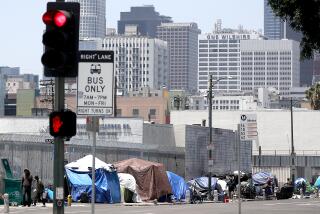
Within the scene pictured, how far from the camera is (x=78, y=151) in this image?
2416 inches

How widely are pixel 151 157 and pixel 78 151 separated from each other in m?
9.84

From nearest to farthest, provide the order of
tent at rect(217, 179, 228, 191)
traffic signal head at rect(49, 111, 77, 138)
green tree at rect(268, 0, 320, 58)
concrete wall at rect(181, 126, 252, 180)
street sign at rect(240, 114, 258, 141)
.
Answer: traffic signal head at rect(49, 111, 77, 138)
green tree at rect(268, 0, 320, 58)
street sign at rect(240, 114, 258, 141)
tent at rect(217, 179, 228, 191)
concrete wall at rect(181, 126, 252, 180)

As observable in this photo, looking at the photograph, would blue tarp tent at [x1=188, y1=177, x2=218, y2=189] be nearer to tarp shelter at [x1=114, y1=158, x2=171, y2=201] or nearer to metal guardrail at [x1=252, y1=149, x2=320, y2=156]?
tarp shelter at [x1=114, y1=158, x2=171, y2=201]

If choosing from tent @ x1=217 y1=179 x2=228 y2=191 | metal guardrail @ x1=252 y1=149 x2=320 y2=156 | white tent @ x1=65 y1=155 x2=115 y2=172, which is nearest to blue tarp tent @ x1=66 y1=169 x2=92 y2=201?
white tent @ x1=65 y1=155 x2=115 y2=172

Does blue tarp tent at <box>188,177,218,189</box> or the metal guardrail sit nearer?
blue tarp tent at <box>188,177,218,189</box>

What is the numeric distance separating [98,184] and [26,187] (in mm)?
7751

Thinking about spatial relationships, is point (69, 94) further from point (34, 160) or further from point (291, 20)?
point (291, 20)

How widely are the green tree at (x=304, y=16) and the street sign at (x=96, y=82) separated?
7.25 metres

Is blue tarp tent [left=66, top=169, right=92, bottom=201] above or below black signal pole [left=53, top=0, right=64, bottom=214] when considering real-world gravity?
below

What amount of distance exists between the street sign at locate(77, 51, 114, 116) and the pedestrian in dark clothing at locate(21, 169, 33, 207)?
83.4 feet

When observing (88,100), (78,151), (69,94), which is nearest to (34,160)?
(78,151)

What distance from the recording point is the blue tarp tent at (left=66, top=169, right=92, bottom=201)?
53.0 m

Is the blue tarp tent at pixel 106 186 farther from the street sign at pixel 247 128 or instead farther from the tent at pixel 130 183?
the street sign at pixel 247 128

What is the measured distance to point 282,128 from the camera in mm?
107062
